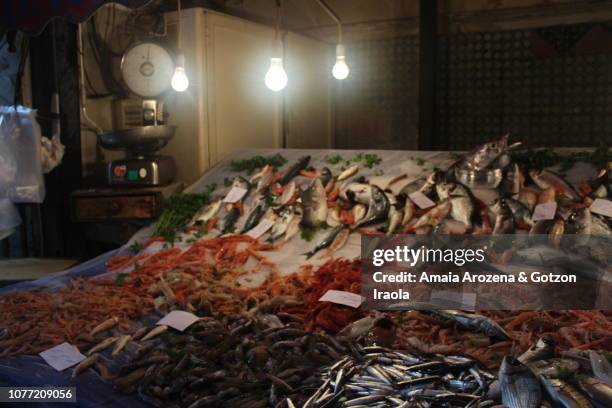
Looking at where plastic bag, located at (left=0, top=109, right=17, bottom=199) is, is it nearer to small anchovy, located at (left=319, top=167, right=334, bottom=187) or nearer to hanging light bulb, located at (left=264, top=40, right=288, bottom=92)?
hanging light bulb, located at (left=264, top=40, right=288, bottom=92)

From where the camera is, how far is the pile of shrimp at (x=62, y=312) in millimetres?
2775

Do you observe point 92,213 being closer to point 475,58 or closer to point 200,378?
point 200,378

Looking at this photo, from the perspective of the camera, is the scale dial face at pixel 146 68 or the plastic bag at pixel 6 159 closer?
the plastic bag at pixel 6 159

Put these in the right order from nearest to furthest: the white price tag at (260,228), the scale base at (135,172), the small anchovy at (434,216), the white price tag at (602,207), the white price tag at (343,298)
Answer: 1. the white price tag at (343,298)
2. the white price tag at (602,207)
3. the small anchovy at (434,216)
4. the white price tag at (260,228)
5. the scale base at (135,172)

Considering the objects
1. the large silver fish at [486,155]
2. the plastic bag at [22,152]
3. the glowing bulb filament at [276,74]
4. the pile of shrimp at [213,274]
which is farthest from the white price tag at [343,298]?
the plastic bag at [22,152]

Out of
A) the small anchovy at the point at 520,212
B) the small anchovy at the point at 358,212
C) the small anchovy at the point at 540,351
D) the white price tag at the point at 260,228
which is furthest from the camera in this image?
the white price tag at the point at 260,228

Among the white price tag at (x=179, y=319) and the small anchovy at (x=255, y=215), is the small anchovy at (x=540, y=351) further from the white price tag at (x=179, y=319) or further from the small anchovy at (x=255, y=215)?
the small anchovy at (x=255, y=215)

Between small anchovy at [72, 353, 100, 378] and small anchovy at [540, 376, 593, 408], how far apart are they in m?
1.89

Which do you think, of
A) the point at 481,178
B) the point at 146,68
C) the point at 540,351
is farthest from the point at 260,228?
the point at 540,351

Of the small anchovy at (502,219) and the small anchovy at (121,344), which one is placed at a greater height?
the small anchovy at (502,219)

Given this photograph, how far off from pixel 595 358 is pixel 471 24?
4.64 metres

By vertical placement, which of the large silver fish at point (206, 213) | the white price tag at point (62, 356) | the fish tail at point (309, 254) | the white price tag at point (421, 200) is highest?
the white price tag at point (421, 200)

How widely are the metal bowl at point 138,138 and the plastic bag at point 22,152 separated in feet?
1.89

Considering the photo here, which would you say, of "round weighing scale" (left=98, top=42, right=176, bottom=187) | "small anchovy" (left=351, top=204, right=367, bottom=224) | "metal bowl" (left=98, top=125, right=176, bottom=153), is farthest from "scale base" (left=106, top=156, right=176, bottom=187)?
"small anchovy" (left=351, top=204, right=367, bottom=224)
